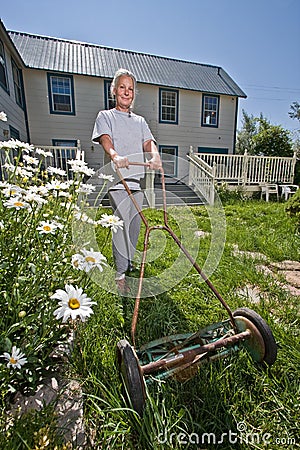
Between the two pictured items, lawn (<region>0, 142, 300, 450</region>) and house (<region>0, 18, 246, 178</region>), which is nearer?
lawn (<region>0, 142, 300, 450</region>)

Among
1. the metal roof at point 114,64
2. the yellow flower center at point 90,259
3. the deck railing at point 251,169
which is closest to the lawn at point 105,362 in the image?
the yellow flower center at point 90,259

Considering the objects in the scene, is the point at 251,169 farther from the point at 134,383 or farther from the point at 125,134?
the point at 134,383

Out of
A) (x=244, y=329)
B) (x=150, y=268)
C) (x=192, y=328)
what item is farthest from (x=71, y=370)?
(x=150, y=268)

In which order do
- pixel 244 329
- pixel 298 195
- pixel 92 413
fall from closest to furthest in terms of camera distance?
pixel 92 413, pixel 244 329, pixel 298 195

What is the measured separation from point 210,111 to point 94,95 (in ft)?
16.3

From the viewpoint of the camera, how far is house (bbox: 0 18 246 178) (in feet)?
27.5

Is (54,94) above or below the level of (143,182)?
above

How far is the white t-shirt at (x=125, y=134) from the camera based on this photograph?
2.03 meters

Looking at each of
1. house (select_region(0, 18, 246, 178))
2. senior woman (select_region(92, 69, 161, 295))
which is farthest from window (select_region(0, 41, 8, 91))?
senior woman (select_region(92, 69, 161, 295))

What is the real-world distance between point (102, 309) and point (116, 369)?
1.97ft

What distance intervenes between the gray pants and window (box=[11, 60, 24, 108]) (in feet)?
26.0

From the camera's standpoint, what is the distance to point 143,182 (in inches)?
92.2

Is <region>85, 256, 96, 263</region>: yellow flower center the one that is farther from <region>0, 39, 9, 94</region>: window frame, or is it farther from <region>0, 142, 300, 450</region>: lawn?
<region>0, 39, 9, 94</region>: window frame

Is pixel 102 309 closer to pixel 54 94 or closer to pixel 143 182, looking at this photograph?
pixel 143 182
